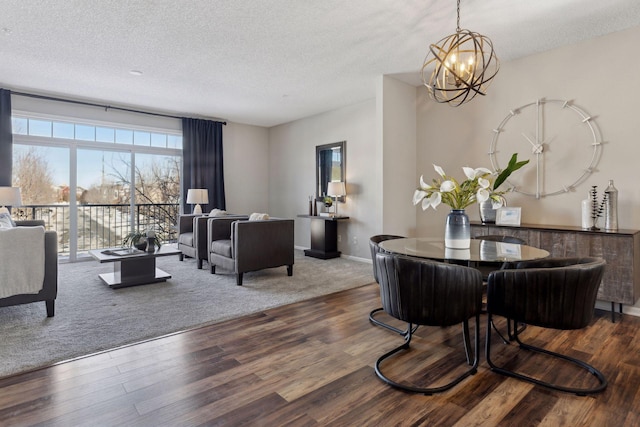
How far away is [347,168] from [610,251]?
377 cm

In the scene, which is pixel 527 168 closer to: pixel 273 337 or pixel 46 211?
pixel 273 337

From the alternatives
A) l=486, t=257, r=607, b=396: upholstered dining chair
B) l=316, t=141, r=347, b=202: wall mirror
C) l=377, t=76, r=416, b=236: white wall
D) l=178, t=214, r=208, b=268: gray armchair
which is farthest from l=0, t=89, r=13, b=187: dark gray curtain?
l=486, t=257, r=607, b=396: upholstered dining chair

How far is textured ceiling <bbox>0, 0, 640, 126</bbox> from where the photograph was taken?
2.92 m

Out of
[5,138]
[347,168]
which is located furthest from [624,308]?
[5,138]

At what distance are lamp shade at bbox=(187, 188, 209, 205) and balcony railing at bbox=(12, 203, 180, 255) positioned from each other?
0.67 meters

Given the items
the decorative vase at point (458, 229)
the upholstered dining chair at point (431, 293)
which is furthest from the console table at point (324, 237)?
the upholstered dining chair at point (431, 293)

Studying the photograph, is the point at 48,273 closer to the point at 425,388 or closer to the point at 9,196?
the point at 9,196

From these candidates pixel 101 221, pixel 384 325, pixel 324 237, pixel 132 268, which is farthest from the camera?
pixel 101 221

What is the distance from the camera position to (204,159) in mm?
6828

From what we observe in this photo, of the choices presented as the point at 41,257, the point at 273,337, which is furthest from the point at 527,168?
the point at 41,257

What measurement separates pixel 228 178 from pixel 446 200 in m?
5.59

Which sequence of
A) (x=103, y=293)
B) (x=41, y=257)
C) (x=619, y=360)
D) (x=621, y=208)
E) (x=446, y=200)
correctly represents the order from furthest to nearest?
(x=103, y=293)
(x=621, y=208)
(x=41, y=257)
(x=446, y=200)
(x=619, y=360)

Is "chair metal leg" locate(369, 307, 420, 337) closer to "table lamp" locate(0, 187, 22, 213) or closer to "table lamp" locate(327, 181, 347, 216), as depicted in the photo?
"table lamp" locate(327, 181, 347, 216)

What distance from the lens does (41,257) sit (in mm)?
2818
